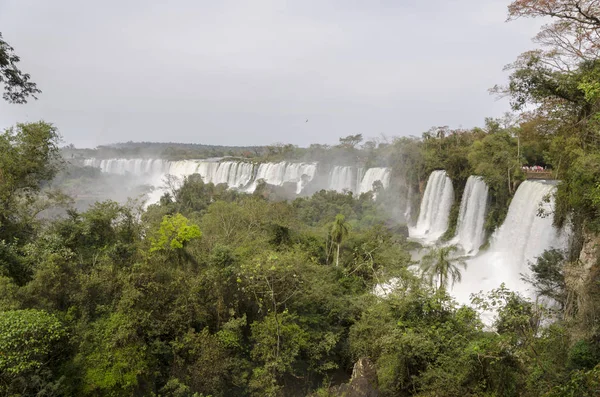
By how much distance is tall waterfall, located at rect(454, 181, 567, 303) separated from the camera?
15477 mm

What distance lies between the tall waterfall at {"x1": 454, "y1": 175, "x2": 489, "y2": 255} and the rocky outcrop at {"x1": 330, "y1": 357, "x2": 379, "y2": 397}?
1629 cm

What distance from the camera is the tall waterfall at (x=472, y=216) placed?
21.6 metres

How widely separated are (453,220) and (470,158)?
4.62 metres

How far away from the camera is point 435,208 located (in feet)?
88.5

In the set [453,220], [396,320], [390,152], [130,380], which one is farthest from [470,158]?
[130,380]

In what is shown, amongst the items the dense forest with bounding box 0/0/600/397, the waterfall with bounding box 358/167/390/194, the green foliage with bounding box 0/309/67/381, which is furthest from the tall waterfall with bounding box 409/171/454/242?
the green foliage with bounding box 0/309/67/381

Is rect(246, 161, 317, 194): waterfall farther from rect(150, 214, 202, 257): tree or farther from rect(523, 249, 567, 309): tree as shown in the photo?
rect(150, 214, 202, 257): tree

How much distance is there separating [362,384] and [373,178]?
101 feet

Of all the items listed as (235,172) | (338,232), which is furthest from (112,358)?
(235,172)

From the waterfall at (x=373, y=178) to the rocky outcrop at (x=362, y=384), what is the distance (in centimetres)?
2859

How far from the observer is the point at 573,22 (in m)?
8.03

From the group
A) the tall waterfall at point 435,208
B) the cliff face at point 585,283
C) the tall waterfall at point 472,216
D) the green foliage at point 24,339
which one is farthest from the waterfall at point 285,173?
the green foliage at point 24,339

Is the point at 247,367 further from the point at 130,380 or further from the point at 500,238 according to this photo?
the point at 500,238

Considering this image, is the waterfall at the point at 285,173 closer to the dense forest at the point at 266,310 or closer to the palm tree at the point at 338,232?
the palm tree at the point at 338,232
